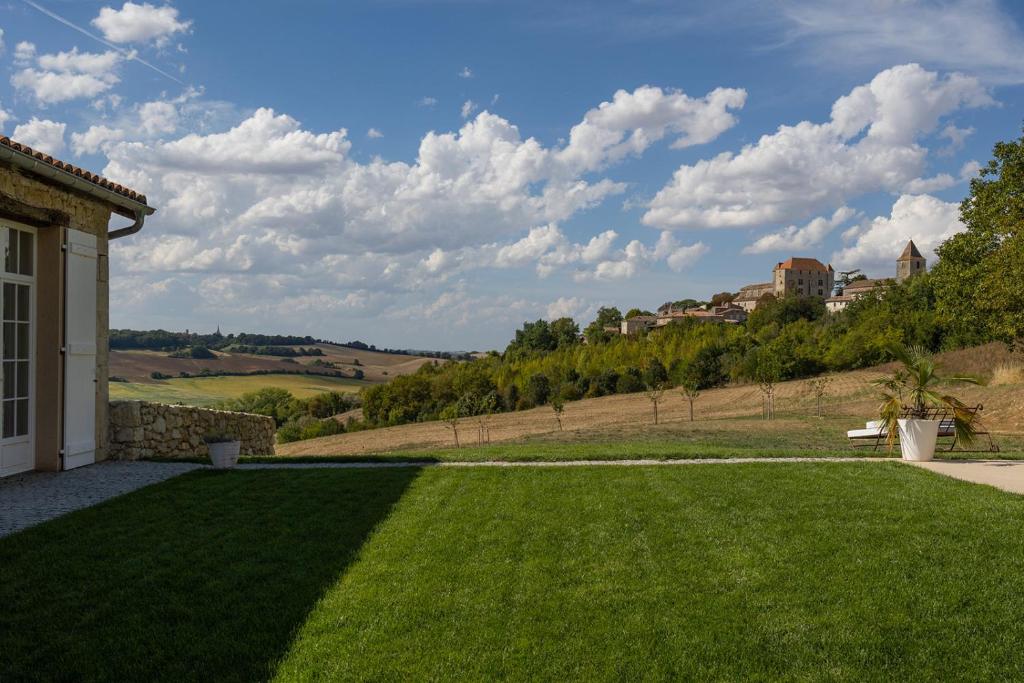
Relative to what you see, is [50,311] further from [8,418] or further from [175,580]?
[175,580]

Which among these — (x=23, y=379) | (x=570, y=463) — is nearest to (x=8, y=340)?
(x=23, y=379)

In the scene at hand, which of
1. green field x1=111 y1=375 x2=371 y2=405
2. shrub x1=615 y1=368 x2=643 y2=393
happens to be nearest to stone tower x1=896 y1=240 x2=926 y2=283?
shrub x1=615 y1=368 x2=643 y2=393

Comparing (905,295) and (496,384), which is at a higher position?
(905,295)

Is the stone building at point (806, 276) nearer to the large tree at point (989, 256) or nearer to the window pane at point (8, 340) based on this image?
the large tree at point (989, 256)

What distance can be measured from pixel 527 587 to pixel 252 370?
188 ft

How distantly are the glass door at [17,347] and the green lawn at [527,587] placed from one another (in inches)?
103

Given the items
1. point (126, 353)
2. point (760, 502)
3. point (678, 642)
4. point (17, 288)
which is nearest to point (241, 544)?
point (678, 642)

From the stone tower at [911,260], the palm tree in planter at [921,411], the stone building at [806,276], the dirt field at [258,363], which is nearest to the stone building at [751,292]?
the stone building at [806,276]

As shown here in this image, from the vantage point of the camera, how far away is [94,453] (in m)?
10.6

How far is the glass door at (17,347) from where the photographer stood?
9.27 meters

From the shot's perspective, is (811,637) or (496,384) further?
(496,384)

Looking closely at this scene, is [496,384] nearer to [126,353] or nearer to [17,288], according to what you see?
[126,353]

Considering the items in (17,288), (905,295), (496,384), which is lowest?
(496,384)

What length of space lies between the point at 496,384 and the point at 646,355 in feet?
40.4
